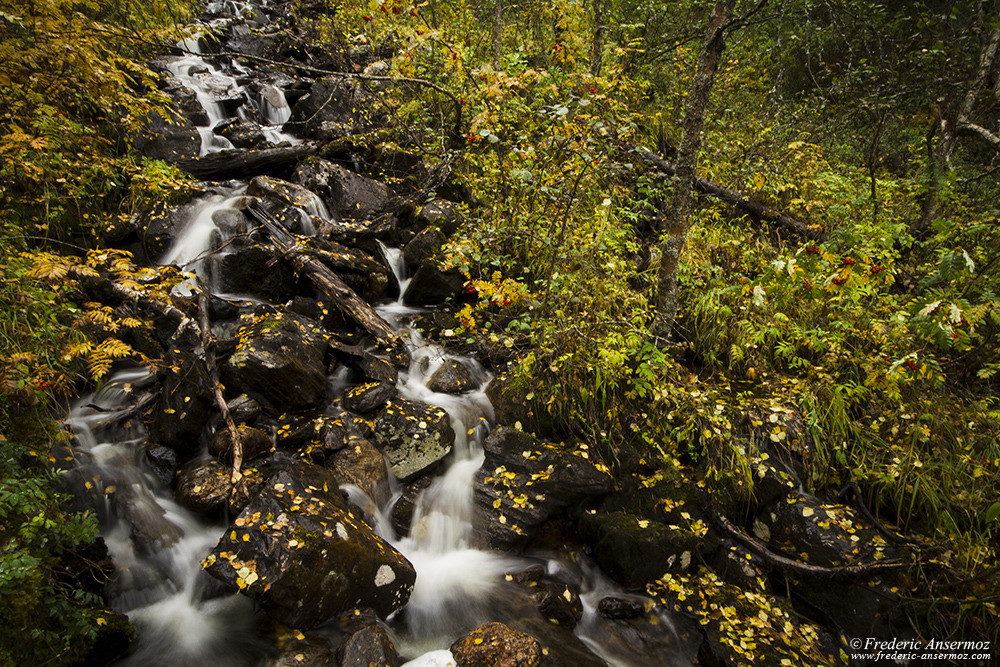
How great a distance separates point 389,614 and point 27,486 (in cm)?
295

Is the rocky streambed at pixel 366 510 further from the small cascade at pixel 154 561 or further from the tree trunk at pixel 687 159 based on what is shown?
the tree trunk at pixel 687 159

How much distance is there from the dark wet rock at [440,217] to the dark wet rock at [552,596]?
5.70 m

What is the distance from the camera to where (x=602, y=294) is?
6.07 m

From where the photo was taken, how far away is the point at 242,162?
9.08 metres

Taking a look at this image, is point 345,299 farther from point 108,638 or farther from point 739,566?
point 739,566

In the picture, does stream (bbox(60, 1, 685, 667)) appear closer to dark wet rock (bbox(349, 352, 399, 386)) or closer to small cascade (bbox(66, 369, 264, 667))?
small cascade (bbox(66, 369, 264, 667))

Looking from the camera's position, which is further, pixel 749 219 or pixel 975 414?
pixel 749 219

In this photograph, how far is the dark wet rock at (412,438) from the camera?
5.27 m

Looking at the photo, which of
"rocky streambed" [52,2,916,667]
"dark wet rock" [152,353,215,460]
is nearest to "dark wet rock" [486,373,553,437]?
"rocky streambed" [52,2,916,667]

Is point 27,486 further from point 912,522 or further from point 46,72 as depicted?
point 912,522

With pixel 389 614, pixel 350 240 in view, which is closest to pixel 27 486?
pixel 389 614

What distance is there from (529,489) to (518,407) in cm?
111

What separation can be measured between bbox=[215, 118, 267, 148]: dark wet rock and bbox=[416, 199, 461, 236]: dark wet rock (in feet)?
15.1

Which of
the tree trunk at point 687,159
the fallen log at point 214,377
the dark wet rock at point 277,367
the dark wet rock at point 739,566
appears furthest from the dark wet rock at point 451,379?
the dark wet rock at point 739,566
